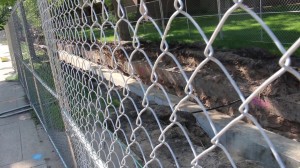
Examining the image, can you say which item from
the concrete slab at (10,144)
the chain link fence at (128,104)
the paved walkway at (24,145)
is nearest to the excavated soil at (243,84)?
the chain link fence at (128,104)

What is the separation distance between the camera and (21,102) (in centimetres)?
854

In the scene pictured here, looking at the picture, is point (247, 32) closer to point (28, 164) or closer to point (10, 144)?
point (10, 144)

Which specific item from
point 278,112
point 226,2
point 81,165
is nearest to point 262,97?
point 278,112

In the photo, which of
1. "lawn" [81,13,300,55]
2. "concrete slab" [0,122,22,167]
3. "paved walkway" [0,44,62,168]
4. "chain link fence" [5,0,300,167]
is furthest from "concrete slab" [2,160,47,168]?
"lawn" [81,13,300,55]

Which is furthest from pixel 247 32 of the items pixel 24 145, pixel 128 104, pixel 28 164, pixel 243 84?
pixel 28 164

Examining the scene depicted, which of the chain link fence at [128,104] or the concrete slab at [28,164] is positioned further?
the concrete slab at [28,164]

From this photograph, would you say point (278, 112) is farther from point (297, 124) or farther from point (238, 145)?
point (238, 145)

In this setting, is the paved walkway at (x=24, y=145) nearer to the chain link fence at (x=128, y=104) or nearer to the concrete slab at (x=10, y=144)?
the concrete slab at (x=10, y=144)

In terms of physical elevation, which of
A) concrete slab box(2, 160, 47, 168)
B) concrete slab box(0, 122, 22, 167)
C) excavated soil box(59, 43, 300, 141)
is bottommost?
concrete slab box(2, 160, 47, 168)

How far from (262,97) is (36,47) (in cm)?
319

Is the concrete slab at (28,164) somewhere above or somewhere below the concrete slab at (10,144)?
below

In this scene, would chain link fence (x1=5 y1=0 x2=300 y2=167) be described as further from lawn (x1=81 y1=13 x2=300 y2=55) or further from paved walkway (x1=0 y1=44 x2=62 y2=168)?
lawn (x1=81 y1=13 x2=300 y2=55)

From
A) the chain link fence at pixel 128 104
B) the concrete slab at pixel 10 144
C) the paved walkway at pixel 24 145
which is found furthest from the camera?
the concrete slab at pixel 10 144

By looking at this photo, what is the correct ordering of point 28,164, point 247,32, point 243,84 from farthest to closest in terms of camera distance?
point 247,32, point 243,84, point 28,164
